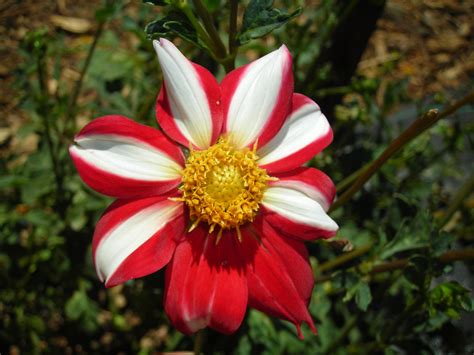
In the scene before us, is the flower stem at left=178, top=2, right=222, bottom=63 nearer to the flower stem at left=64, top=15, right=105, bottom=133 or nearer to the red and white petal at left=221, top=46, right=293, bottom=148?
the red and white petal at left=221, top=46, right=293, bottom=148

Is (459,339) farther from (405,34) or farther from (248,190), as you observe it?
(405,34)

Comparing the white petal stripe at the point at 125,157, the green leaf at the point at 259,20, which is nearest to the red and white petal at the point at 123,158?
the white petal stripe at the point at 125,157

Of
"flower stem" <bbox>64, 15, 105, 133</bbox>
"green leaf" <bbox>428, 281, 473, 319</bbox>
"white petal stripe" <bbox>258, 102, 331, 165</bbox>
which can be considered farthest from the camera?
"flower stem" <bbox>64, 15, 105, 133</bbox>

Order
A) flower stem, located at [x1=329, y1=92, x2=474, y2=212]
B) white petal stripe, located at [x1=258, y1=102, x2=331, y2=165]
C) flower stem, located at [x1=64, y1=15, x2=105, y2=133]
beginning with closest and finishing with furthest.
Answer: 1. flower stem, located at [x1=329, y1=92, x2=474, y2=212]
2. white petal stripe, located at [x1=258, y1=102, x2=331, y2=165]
3. flower stem, located at [x1=64, y1=15, x2=105, y2=133]

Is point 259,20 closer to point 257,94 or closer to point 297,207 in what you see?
point 257,94

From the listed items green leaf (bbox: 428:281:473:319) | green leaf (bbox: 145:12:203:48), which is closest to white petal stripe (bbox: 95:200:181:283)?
green leaf (bbox: 145:12:203:48)

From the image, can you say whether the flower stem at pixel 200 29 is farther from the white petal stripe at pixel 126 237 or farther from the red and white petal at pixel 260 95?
the white petal stripe at pixel 126 237

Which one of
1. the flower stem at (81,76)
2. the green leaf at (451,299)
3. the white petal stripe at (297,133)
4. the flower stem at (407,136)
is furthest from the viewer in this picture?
the flower stem at (81,76)

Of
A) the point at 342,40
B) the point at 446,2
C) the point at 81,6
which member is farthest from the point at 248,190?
the point at 446,2

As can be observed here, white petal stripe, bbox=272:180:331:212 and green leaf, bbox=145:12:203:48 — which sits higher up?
green leaf, bbox=145:12:203:48
